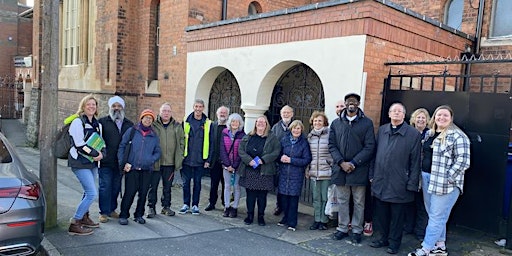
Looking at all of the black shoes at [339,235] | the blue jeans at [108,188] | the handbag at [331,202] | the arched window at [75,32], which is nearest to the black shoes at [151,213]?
the blue jeans at [108,188]

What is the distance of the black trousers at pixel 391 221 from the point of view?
479cm

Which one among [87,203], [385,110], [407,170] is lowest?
[87,203]

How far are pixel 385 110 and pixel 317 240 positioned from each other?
90.4 inches

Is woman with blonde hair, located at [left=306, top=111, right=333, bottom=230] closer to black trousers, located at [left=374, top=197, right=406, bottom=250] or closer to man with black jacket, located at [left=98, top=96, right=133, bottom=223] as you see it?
black trousers, located at [left=374, top=197, right=406, bottom=250]

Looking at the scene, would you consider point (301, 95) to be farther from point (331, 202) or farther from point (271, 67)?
point (331, 202)

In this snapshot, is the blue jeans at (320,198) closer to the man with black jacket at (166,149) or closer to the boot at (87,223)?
the man with black jacket at (166,149)

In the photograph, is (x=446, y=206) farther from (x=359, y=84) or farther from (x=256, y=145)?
(x=256, y=145)

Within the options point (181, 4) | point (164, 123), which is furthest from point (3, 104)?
point (164, 123)

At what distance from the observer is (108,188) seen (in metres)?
5.54

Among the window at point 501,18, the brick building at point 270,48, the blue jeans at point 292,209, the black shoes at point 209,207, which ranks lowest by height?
the black shoes at point 209,207

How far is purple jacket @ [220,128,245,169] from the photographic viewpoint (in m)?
6.02

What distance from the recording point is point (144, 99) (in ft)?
38.2

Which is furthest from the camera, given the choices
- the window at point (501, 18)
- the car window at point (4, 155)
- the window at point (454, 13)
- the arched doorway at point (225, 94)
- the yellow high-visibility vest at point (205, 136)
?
the window at point (454, 13)

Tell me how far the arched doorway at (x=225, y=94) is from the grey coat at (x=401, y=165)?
4654 millimetres
